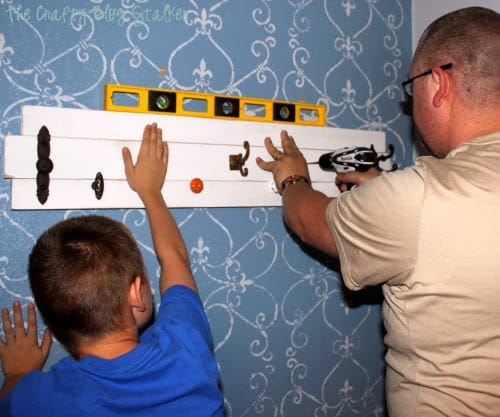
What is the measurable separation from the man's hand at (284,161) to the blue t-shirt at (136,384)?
50 centimetres

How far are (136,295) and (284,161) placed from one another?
538mm

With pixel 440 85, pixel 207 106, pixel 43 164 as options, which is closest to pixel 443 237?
pixel 440 85

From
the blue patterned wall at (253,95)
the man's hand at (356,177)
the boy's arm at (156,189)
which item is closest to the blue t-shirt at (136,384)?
the boy's arm at (156,189)

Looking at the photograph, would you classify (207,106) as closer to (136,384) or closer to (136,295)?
(136,295)

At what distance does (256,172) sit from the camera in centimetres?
122

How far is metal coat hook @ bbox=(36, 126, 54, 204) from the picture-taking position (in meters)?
0.99

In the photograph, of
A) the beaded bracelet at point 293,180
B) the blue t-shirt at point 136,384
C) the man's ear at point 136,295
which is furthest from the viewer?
the beaded bracelet at point 293,180

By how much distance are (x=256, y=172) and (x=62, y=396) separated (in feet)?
2.31

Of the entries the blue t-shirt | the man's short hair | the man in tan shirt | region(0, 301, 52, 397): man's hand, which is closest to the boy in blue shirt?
the blue t-shirt

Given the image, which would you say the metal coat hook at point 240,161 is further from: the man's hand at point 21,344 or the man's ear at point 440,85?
Answer: the man's hand at point 21,344

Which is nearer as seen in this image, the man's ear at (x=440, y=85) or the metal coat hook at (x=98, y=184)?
the man's ear at (x=440, y=85)

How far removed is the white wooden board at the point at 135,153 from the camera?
998 mm

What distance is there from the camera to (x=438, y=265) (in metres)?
0.78

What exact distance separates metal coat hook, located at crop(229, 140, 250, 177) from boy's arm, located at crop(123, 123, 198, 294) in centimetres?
17
